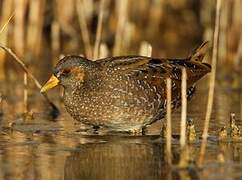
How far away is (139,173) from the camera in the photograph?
6.79 meters

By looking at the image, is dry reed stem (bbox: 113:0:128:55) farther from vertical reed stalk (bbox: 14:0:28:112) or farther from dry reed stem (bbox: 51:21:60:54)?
dry reed stem (bbox: 51:21:60:54)

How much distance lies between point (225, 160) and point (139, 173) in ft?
2.63

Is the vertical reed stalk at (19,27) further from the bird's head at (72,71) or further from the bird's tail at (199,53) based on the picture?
the bird's head at (72,71)

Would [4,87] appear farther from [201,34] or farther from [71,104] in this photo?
[201,34]

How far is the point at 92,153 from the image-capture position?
767 cm

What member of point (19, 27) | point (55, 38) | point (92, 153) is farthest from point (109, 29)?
point (92, 153)

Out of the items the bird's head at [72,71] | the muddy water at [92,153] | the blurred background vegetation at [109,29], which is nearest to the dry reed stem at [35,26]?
the blurred background vegetation at [109,29]

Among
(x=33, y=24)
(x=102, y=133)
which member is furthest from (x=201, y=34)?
(x=102, y=133)

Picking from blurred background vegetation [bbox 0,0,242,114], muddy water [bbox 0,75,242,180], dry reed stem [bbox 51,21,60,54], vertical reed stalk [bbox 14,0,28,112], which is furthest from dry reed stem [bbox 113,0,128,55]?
muddy water [bbox 0,75,242,180]

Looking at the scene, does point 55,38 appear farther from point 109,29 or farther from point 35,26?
point 109,29

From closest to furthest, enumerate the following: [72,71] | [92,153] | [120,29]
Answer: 1. [92,153]
2. [72,71]
3. [120,29]

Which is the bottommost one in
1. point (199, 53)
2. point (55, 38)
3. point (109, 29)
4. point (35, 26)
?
point (199, 53)

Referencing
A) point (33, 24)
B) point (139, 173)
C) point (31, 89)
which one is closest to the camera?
point (139, 173)

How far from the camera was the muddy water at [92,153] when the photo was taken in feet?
22.1
